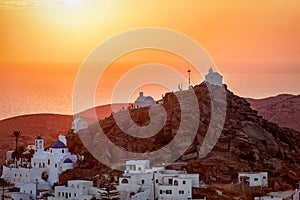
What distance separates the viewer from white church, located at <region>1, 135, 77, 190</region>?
47.5 meters

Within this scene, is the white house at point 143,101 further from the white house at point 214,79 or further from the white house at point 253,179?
the white house at point 253,179

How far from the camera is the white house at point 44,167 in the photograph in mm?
47594

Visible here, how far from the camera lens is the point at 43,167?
4862 centimetres

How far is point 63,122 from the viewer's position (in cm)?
10144

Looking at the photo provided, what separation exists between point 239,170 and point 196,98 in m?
8.76

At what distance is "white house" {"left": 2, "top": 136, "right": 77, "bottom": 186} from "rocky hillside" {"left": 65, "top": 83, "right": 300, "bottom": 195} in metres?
1.05

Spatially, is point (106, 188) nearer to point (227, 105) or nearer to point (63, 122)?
point (227, 105)

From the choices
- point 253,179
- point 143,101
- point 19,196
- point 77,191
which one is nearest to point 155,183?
point 77,191

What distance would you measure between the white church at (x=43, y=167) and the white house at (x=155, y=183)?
5.06m

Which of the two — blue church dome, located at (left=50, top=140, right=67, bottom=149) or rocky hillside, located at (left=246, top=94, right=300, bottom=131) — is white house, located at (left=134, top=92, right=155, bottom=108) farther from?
rocky hillside, located at (left=246, top=94, right=300, bottom=131)

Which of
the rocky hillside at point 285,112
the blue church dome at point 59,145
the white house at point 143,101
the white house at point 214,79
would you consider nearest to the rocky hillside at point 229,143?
the white house at point 214,79

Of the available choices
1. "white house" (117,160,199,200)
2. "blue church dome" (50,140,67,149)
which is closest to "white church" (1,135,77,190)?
"blue church dome" (50,140,67,149)

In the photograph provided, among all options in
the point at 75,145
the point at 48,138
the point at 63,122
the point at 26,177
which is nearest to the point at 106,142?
the point at 75,145

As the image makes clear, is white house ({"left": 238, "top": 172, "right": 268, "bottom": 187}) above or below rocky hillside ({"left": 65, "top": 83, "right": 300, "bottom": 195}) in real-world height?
below
